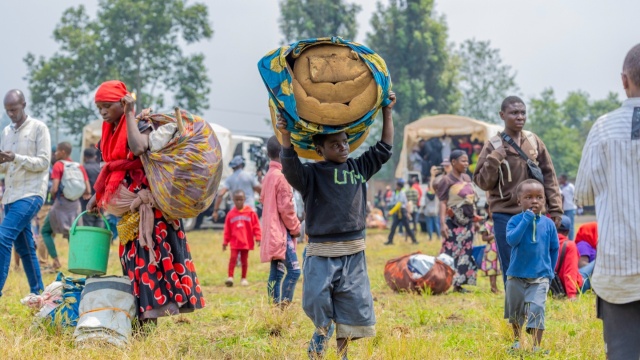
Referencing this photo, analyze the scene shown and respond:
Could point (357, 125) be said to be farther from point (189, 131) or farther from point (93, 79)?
point (93, 79)

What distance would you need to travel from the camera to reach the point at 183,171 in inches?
212

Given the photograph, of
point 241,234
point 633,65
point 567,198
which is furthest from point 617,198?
point 567,198

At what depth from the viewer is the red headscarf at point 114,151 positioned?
549cm

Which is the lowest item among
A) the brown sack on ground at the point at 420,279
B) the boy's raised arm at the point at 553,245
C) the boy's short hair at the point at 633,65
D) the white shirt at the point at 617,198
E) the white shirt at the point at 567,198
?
the brown sack on ground at the point at 420,279

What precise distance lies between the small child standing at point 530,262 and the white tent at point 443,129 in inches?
718

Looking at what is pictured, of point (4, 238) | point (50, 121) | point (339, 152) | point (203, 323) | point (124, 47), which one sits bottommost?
point (203, 323)

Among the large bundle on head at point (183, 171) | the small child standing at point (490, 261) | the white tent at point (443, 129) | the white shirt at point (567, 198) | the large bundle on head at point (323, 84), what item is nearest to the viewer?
the large bundle on head at point (323, 84)

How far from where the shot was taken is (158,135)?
17.9ft

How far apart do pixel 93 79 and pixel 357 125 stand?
39.0 metres

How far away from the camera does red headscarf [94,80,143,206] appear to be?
549cm

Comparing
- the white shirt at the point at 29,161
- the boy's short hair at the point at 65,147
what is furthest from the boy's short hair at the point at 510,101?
the boy's short hair at the point at 65,147

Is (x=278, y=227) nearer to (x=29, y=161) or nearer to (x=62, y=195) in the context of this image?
(x=29, y=161)

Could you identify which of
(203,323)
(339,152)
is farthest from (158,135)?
(203,323)

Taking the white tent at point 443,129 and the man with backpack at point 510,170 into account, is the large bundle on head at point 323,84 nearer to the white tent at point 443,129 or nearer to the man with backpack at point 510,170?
the man with backpack at point 510,170
